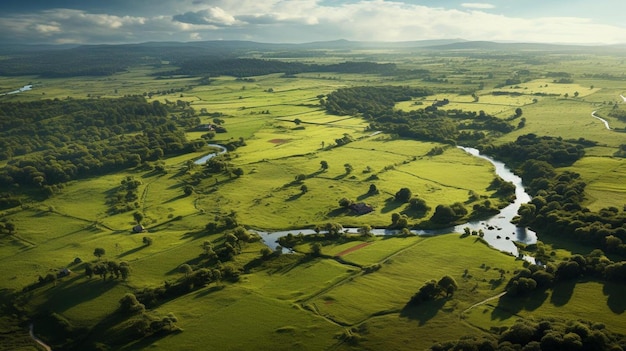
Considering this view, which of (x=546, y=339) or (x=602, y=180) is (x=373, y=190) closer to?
(x=602, y=180)

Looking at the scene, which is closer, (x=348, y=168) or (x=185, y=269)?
(x=185, y=269)

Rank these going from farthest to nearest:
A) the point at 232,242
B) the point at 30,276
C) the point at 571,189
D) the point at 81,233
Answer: the point at 571,189 → the point at 81,233 → the point at 232,242 → the point at 30,276

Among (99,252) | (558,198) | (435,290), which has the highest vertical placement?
(558,198)

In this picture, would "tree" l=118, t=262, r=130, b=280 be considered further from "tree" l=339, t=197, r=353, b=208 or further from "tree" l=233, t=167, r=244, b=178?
"tree" l=233, t=167, r=244, b=178

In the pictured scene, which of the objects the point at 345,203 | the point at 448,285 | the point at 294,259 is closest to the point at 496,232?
the point at 448,285

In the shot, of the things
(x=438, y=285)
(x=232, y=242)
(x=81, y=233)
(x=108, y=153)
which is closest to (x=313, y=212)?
(x=232, y=242)

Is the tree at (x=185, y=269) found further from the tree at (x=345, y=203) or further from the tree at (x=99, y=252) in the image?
the tree at (x=345, y=203)

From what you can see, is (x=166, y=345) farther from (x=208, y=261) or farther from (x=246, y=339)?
(x=208, y=261)

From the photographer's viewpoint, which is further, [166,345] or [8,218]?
[8,218]

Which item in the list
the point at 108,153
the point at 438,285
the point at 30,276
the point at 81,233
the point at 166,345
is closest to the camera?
the point at 166,345

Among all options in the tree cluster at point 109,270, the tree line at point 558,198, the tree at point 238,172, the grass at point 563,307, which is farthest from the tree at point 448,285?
the tree at point 238,172

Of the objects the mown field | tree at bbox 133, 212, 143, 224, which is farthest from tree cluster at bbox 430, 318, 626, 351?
tree at bbox 133, 212, 143, 224
